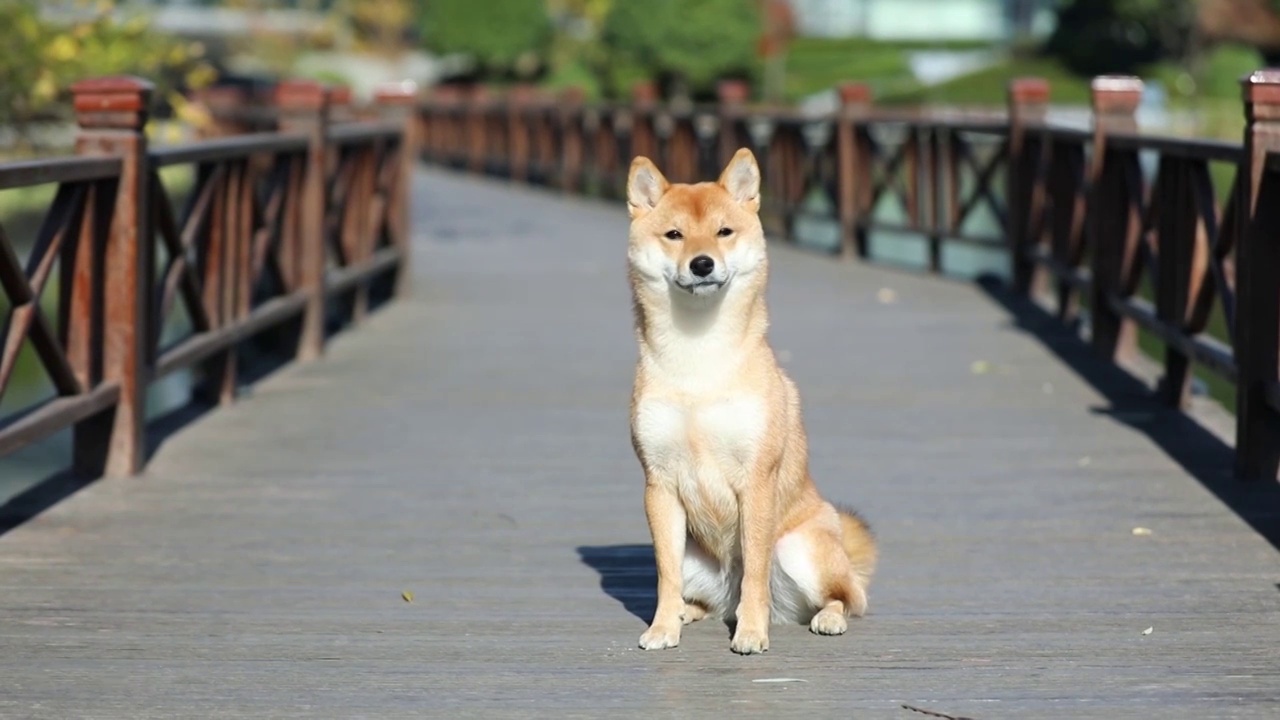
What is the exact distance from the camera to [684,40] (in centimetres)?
5147

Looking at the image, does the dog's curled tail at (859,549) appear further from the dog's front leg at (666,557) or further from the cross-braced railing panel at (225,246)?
the cross-braced railing panel at (225,246)

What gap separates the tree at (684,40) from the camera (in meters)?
50.9

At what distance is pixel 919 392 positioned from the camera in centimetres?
902

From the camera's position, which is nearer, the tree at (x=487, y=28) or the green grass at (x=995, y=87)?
the green grass at (x=995, y=87)

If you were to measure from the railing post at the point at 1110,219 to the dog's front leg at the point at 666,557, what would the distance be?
5190mm

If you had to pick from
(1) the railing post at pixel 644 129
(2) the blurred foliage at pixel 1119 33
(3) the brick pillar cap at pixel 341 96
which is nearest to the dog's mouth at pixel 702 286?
(3) the brick pillar cap at pixel 341 96

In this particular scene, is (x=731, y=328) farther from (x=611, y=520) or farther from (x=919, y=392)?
(x=919, y=392)

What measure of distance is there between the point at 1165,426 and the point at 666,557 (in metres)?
3.80

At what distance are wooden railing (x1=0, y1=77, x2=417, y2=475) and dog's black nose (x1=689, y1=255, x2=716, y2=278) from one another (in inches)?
87.4

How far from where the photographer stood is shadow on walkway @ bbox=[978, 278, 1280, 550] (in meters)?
6.44

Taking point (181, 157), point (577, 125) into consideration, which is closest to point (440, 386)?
point (181, 157)

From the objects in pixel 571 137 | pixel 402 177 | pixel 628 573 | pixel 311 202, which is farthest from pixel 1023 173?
pixel 571 137

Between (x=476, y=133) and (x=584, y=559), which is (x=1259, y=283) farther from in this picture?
(x=476, y=133)

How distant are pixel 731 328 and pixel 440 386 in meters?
4.72
